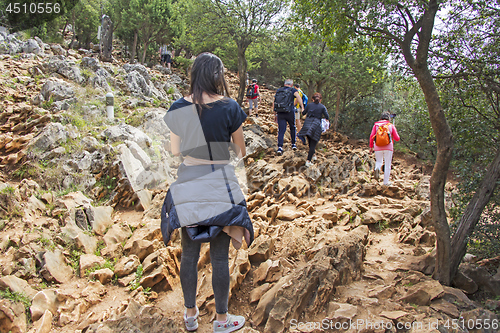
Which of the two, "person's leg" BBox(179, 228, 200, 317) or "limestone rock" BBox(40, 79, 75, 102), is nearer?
"person's leg" BBox(179, 228, 200, 317)

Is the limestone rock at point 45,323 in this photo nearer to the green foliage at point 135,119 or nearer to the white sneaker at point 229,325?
the white sneaker at point 229,325

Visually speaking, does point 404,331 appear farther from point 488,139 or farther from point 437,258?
point 488,139

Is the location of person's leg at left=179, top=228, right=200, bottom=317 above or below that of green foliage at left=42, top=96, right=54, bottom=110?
below

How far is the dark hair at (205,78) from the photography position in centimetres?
223

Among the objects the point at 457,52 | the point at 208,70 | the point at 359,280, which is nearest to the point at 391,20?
the point at 457,52

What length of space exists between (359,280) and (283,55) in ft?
50.4

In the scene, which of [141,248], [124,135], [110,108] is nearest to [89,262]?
[141,248]

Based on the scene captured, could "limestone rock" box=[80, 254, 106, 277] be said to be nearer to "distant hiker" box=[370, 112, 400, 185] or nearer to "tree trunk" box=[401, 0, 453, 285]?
"tree trunk" box=[401, 0, 453, 285]

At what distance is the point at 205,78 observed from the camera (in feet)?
7.38

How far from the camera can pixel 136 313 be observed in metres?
2.56

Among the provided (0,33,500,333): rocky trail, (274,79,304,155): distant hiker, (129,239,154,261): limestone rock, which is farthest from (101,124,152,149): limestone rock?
(274,79,304,155): distant hiker

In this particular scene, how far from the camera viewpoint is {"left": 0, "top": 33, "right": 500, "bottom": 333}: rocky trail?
2727mm

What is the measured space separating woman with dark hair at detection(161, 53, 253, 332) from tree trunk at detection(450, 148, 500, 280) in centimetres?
287

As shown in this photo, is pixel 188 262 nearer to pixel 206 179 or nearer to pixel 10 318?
Answer: pixel 206 179
